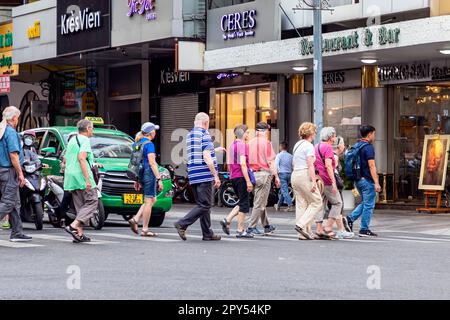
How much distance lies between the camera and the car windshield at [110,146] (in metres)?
21.3

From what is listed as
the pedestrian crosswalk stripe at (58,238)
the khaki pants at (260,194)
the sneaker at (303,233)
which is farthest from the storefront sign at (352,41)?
the pedestrian crosswalk stripe at (58,238)

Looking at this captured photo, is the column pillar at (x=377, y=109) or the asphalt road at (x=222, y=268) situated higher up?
the column pillar at (x=377, y=109)

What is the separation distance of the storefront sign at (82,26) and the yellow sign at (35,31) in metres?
1.56

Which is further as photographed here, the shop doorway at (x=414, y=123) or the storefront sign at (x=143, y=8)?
the storefront sign at (x=143, y=8)

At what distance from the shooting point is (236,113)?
35.1m

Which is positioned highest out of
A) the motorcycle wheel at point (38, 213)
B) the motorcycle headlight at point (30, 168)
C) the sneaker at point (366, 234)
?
the motorcycle headlight at point (30, 168)

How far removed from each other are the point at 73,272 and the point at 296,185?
607 centimetres

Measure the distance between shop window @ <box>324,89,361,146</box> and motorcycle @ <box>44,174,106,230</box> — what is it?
11944mm

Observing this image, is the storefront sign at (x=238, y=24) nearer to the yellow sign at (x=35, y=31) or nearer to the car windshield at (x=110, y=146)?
the car windshield at (x=110, y=146)

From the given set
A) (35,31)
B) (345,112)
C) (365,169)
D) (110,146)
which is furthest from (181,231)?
(35,31)

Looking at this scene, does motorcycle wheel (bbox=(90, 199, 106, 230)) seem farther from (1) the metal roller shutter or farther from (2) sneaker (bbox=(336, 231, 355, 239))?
(1) the metal roller shutter

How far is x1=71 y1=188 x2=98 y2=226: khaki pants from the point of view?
1625 centimetres
